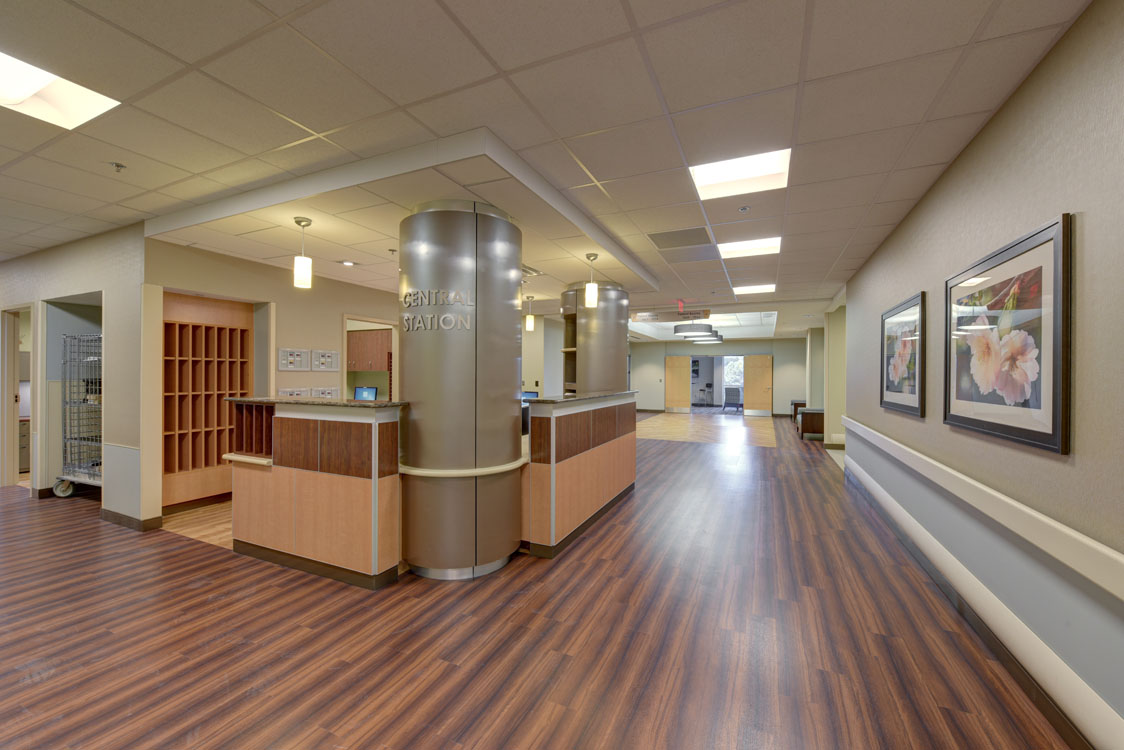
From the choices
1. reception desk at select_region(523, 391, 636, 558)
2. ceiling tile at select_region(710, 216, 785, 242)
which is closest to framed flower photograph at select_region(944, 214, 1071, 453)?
ceiling tile at select_region(710, 216, 785, 242)

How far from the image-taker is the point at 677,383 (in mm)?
18438

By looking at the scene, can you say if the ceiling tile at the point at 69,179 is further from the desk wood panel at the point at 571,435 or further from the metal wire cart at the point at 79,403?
the desk wood panel at the point at 571,435

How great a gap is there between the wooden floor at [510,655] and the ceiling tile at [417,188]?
2.96 m

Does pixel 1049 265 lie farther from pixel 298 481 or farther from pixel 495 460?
pixel 298 481

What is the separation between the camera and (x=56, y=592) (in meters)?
3.18

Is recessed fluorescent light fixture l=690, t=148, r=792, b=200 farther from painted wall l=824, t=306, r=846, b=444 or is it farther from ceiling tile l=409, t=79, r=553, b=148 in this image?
painted wall l=824, t=306, r=846, b=444

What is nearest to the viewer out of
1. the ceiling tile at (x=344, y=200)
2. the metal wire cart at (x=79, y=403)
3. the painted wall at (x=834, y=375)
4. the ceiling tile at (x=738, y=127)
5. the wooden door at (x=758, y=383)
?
the ceiling tile at (x=738, y=127)

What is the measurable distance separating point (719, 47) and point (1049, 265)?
6.27ft

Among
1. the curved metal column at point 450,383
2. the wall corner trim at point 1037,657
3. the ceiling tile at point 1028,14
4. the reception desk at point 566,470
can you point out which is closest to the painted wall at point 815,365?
the reception desk at point 566,470

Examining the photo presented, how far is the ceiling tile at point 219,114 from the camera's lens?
249cm

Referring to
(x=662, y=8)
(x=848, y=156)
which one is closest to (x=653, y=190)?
(x=848, y=156)

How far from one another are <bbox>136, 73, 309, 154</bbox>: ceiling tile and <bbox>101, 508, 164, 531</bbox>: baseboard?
3932mm

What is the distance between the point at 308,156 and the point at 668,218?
309cm

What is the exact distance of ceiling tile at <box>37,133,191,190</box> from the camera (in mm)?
3061
